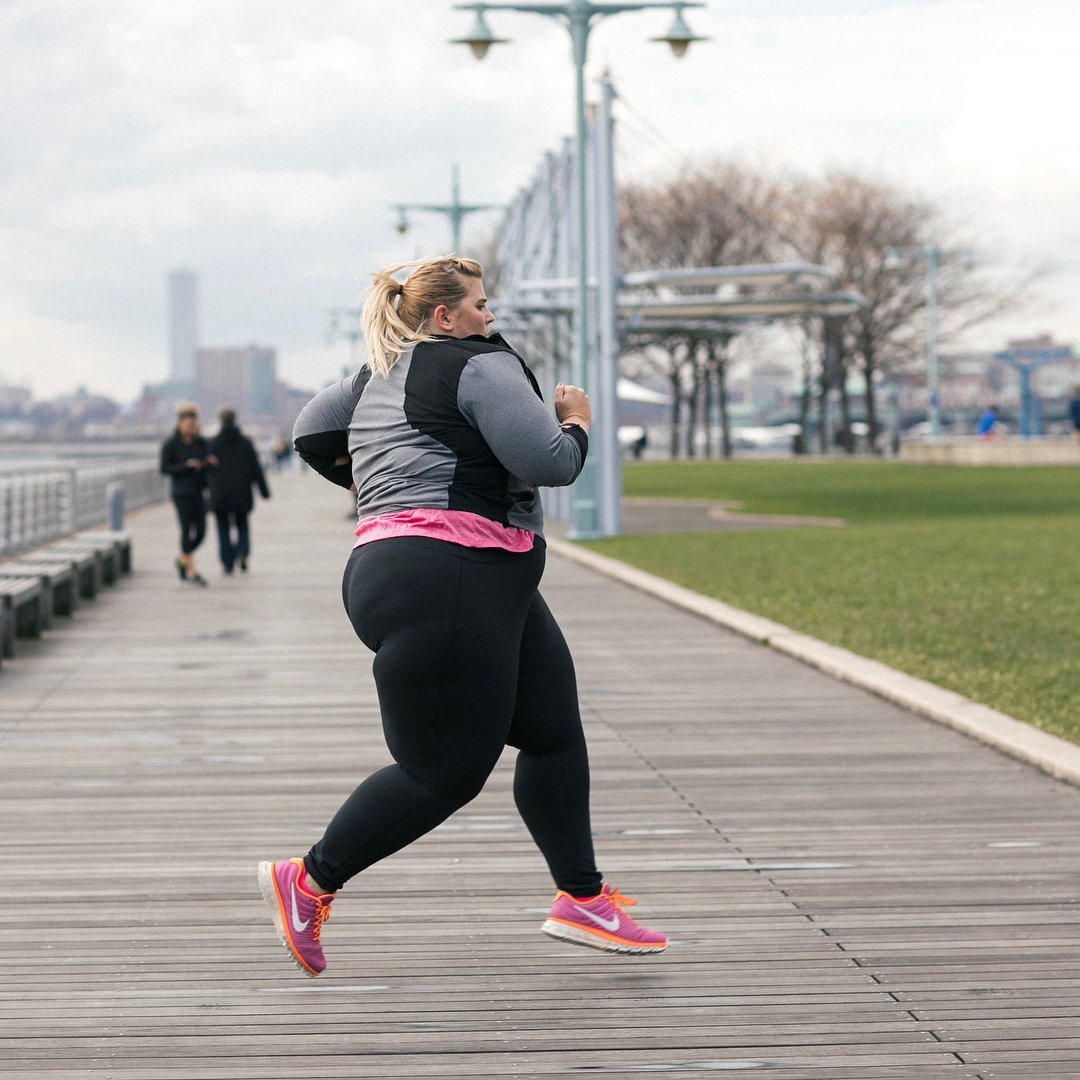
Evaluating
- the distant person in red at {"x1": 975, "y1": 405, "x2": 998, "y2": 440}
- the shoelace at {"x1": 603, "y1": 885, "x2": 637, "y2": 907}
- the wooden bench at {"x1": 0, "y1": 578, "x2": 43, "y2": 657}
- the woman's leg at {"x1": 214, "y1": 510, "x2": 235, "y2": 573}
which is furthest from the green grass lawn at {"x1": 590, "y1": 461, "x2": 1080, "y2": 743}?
the distant person in red at {"x1": 975, "y1": 405, "x2": 998, "y2": 440}

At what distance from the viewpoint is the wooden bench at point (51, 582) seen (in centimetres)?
1312

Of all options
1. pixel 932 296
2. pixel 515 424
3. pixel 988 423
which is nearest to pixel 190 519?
pixel 515 424

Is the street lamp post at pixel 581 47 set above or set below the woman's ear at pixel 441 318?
above

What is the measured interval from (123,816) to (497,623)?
2.83 m

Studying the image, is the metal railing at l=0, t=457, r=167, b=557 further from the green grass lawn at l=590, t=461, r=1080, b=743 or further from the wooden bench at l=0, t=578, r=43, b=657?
the wooden bench at l=0, t=578, r=43, b=657

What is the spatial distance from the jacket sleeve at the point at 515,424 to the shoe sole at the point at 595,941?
1.16 m

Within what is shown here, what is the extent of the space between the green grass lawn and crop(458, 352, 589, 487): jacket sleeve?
437 cm

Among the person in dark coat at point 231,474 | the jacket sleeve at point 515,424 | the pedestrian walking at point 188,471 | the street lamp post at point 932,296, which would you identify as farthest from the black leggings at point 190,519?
the street lamp post at point 932,296

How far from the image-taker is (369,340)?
14.1 feet

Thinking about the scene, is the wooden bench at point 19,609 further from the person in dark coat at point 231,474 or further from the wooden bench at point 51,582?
the person in dark coat at point 231,474

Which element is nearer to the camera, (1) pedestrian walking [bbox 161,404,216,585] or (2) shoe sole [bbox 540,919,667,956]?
(2) shoe sole [bbox 540,919,667,956]

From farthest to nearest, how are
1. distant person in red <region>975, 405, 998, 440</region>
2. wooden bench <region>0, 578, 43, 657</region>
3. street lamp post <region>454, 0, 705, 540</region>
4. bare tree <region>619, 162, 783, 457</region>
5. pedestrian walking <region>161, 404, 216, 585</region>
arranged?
bare tree <region>619, 162, 783, 457</region>, distant person in red <region>975, 405, 998, 440</region>, street lamp post <region>454, 0, 705, 540</region>, pedestrian walking <region>161, 404, 216, 585</region>, wooden bench <region>0, 578, 43, 657</region>

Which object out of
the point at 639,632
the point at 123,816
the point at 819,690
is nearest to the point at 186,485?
the point at 639,632

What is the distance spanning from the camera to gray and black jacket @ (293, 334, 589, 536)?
4.11 meters
